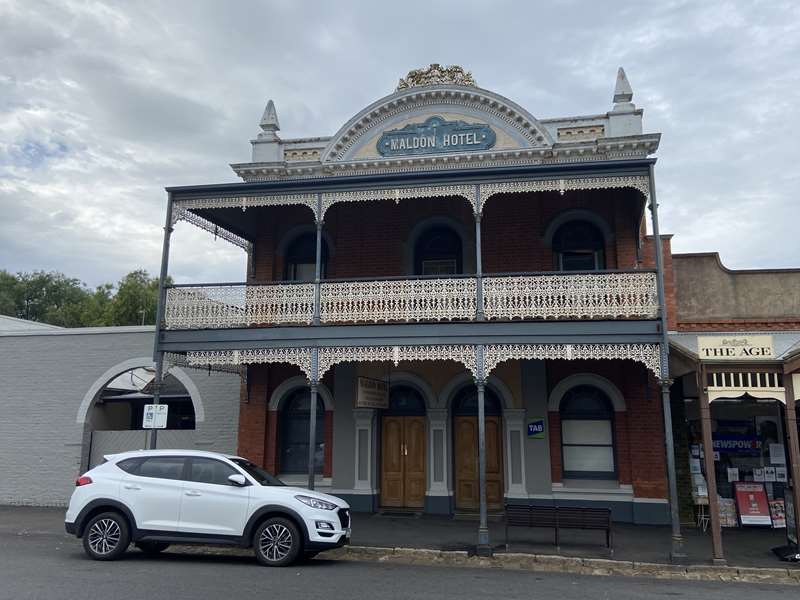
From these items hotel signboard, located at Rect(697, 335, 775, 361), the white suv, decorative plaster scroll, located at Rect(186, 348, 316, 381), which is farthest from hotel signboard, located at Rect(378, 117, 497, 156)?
the white suv

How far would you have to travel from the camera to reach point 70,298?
5022 centimetres

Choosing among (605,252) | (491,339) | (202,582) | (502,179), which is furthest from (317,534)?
(605,252)

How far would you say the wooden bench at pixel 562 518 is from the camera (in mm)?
10055

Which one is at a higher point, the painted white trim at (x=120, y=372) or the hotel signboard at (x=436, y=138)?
the hotel signboard at (x=436, y=138)

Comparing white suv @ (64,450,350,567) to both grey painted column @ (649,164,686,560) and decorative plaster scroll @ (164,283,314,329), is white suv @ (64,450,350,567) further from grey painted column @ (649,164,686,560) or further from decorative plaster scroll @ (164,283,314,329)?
grey painted column @ (649,164,686,560)

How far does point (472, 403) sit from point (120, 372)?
340 inches

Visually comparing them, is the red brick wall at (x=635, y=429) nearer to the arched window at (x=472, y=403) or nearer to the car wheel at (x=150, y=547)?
the arched window at (x=472, y=403)

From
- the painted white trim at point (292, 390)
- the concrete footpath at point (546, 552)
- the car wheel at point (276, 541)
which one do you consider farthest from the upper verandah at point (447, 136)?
the car wheel at point (276, 541)

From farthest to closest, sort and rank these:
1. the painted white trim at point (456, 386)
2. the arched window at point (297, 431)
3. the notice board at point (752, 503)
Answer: the arched window at point (297, 431) → the painted white trim at point (456, 386) → the notice board at point (752, 503)

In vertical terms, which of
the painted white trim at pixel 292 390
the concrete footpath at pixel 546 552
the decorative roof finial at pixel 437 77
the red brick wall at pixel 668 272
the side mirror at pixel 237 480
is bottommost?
the concrete footpath at pixel 546 552

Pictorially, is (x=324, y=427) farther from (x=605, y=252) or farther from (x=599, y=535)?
(x=605, y=252)

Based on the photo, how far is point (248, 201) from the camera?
12.8 m

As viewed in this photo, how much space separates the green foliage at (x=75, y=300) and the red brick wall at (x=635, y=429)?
32217 millimetres

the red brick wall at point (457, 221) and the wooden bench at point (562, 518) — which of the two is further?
the red brick wall at point (457, 221)
